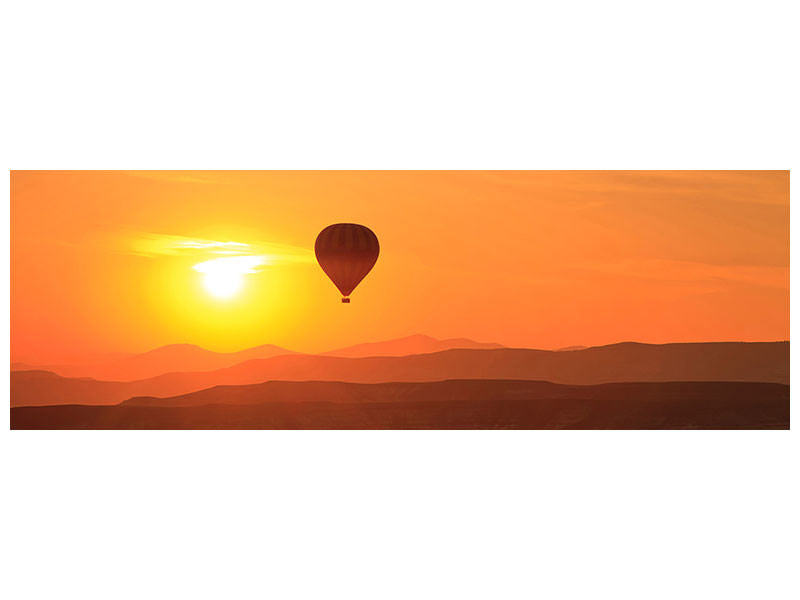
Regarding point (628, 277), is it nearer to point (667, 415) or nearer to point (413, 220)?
point (667, 415)

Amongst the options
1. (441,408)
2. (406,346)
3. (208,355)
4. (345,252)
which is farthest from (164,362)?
(441,408)

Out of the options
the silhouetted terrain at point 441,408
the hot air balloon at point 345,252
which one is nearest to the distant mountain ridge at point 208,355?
the silhouetted terrain at point 441,408

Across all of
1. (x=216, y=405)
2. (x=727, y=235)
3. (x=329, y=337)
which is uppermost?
(x=727, y=235)

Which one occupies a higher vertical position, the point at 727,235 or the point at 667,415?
the point at 727,235

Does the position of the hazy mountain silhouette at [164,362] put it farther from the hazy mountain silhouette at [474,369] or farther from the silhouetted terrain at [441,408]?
the silhouetted terrain at [441,408]

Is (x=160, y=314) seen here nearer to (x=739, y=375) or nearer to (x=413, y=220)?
(x=413, y=220)

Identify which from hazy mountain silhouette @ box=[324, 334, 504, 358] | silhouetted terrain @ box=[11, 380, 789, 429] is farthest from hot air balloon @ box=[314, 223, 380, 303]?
silhouetted terrain @ box=[11, 380, 789, 429]

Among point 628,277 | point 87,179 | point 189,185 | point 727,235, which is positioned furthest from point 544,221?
point 87,179
